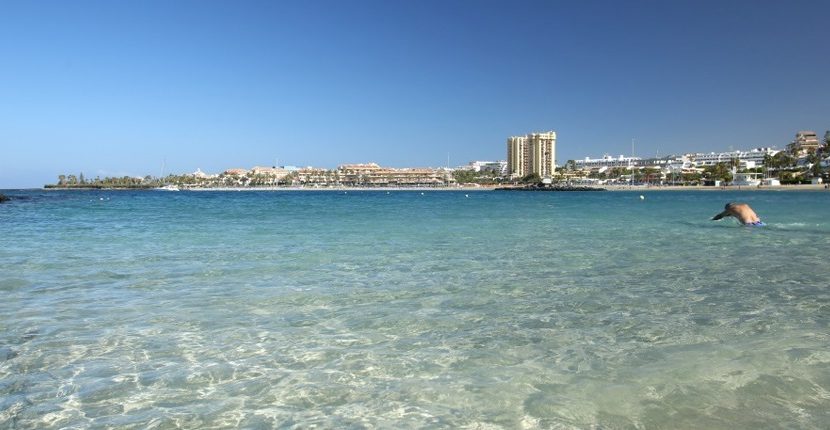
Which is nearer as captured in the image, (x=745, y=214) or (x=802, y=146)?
(x=745, y=214)

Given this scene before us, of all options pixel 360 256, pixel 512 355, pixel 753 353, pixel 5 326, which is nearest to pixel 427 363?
pixel 512 355

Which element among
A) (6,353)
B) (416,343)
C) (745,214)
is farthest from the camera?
(745,214)

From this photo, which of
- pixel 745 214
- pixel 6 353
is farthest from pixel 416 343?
pixel 745 214

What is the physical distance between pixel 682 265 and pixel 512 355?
6934 millimetres

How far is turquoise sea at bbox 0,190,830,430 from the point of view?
373 cm

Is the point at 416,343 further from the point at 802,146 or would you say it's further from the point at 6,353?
the point at 802,146

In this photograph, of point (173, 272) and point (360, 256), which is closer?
point (173, 272)

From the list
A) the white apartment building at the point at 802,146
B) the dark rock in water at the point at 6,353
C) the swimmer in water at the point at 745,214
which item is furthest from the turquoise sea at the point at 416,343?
the white apartment building at the point at 802,146

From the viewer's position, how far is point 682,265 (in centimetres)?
1042

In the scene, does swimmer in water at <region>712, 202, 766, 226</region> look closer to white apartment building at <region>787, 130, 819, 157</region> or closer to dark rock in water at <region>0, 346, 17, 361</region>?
dark rock in water at <region>0, 346, 17, 361</region>

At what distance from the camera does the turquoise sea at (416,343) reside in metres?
3.73

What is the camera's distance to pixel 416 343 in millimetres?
5254

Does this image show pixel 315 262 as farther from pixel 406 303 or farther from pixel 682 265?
pixel 682 265

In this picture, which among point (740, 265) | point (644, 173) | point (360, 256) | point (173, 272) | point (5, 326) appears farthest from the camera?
point (644, 173)
